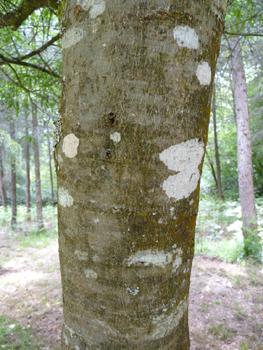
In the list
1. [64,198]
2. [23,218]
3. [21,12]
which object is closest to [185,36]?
[64,198]

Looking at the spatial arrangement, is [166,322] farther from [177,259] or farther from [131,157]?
[131,157]

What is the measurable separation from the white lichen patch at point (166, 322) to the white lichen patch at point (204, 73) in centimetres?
80

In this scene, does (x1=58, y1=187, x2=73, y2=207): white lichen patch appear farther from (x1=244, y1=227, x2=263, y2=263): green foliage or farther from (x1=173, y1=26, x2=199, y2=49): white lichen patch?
(x1=244, y1=227, x2=263, y2=263): green foliage

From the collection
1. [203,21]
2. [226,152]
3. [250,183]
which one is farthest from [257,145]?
[203,21]

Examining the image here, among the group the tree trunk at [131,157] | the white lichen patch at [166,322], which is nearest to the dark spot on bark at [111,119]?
the tree trunk at [131,157]

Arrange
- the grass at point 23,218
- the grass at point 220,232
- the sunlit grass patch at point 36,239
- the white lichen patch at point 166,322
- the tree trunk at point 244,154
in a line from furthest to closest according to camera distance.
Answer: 1. the grass at point 23,218
2. the sunlit grass patch at point 36,239
3. the tree trunk at point 244,154
4. the grass at point 220,232
5. the white lichen patch at point 166,322

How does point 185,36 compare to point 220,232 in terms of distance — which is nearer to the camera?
point 185,36

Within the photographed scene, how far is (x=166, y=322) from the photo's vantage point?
828 millimetres

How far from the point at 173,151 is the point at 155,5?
429 mm

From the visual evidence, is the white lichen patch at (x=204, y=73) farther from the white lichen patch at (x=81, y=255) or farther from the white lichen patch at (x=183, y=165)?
the white lichen patch at (x=81, y=255)

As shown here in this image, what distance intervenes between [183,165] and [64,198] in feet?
1.43

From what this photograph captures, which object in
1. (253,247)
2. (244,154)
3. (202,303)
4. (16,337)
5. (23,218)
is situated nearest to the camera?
(16,337)

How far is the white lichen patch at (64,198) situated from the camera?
0.82 meters

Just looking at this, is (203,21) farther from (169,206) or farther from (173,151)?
(169,206)
